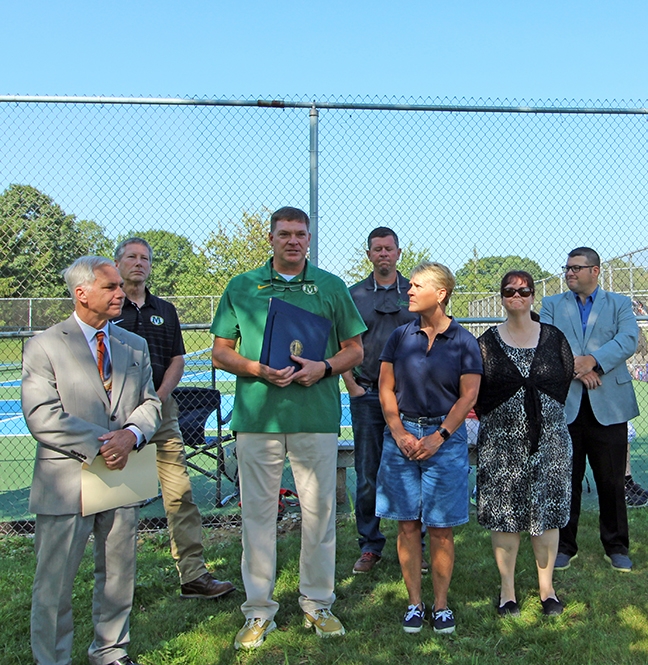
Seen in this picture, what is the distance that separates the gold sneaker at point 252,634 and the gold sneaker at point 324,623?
218 millimetres

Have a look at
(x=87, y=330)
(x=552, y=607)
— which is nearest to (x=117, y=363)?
(x=87, y=330)

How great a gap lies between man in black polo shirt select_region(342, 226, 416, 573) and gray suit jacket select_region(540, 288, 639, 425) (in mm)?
1093

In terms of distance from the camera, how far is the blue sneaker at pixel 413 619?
11.6 feet

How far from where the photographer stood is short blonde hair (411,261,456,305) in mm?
3648

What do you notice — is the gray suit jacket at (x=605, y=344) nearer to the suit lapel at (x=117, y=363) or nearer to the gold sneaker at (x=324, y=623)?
the gold sneaker at (x=324, y=623)

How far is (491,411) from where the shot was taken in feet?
12.6

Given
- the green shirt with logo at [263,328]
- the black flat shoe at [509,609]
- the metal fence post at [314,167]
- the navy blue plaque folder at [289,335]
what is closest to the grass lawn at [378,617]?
the black flat shoe at [509,609]

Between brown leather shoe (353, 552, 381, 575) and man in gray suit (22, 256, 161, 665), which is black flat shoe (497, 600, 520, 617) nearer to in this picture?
brown leather shoe (353, 552, 381, 575)

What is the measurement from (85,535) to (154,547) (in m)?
2.12

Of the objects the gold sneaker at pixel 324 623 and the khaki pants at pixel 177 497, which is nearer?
the gold sneaker at pixel 324 623

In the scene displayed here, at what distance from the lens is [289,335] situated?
11.5ft

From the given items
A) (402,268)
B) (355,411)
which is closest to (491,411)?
(355,411)

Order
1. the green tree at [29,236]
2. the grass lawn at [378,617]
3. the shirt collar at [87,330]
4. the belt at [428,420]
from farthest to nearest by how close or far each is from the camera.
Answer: the green tree at [29,236] < the belt at [428,420] < the grass lawn at [378,617] < the shirt collar at [87,330]

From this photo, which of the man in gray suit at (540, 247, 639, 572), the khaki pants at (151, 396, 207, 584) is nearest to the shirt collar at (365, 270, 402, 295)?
the man in gray suit at (540, 247, 639, 572)
